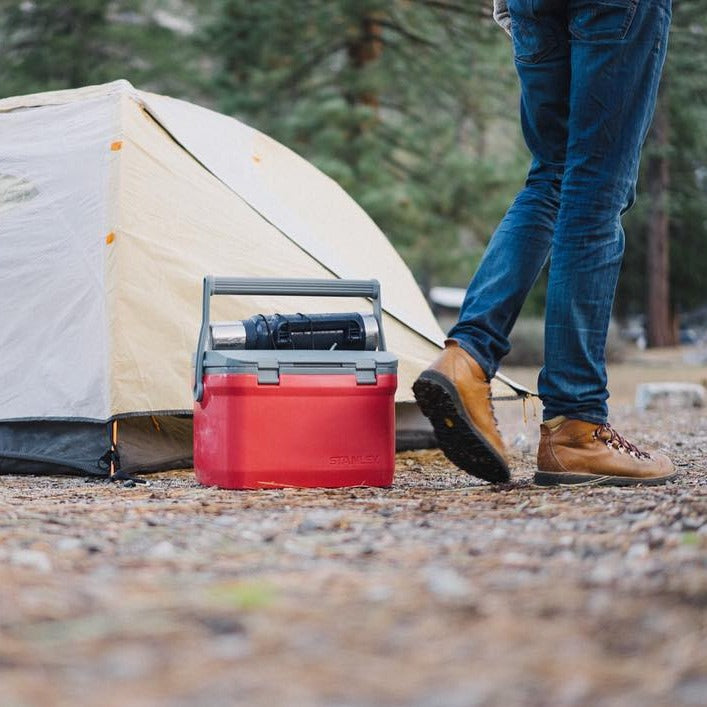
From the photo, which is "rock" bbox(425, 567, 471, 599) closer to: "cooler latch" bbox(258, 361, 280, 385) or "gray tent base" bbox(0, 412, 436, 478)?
"cooler latch" bbox(258, 361, 280, 385)

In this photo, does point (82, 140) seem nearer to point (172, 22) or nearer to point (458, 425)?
point (458, 425)

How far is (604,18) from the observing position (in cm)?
253

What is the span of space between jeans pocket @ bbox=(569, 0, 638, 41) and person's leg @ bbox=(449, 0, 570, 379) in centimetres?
10

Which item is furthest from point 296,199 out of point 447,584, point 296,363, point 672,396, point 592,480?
point 672,396

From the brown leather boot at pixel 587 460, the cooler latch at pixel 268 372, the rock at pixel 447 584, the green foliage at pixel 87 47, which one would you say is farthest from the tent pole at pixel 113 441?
the green foliage at pixel 87 47

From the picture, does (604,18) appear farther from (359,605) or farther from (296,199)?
(296,199)

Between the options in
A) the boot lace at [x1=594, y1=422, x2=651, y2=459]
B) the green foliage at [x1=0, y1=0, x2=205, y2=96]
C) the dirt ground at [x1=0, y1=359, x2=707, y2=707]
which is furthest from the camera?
the green foliage at [x1=0, y1=0, x2=205, y2=96]

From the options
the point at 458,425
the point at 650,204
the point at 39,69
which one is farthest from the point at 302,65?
the point at 458,425

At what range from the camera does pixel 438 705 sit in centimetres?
106

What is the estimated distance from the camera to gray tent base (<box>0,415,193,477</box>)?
3348 mm

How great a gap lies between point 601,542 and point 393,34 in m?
11.4

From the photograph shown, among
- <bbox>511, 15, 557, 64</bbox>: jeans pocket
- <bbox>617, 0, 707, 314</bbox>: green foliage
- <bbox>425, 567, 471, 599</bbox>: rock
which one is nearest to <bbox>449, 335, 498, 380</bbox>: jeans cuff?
<bbox>511, 15, 557, 64</bbox>: jeans pocket

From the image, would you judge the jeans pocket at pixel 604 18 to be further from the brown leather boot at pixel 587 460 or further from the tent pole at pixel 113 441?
the tent pole at pixel 113 441

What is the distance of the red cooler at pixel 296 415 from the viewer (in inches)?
109
